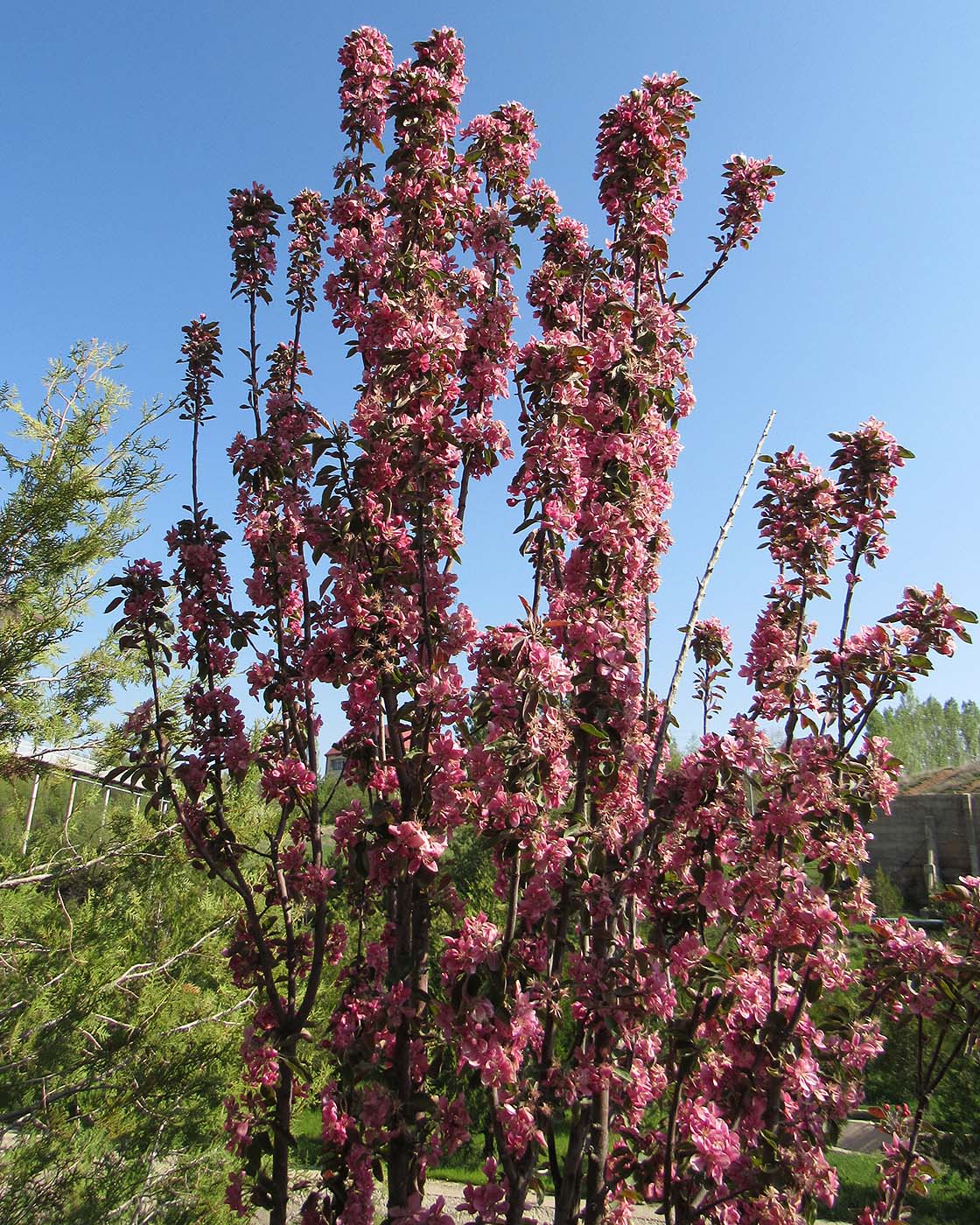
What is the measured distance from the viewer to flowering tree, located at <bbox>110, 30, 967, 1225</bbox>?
176 cm

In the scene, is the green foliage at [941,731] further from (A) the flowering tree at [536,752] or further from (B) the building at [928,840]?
(A) the flowering tree at [536,752]

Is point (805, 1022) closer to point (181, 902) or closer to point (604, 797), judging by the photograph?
point (604, 797)

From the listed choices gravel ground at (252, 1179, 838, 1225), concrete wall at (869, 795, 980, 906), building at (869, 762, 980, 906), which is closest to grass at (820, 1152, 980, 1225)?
gravel ground at (252, 1179, 838, 1225)

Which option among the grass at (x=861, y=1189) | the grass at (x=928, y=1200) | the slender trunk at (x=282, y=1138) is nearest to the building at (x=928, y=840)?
the grass at (x=861, y=1189)

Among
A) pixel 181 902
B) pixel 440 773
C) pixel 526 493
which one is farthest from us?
pixel 181 902

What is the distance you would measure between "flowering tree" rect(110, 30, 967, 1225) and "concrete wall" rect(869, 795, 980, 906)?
832 inches

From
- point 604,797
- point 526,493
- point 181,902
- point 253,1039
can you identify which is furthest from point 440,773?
point 181,902

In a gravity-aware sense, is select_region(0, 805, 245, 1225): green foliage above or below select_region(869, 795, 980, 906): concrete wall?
below

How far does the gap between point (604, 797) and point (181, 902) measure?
543 centimetres

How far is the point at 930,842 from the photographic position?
A: 21.0 m

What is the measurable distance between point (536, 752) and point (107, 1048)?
3730 millimetres

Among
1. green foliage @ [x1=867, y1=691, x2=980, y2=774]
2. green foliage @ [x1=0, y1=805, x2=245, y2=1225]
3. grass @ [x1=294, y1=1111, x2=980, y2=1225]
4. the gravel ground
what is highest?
green foliage @ [x1=867, y1=691, x2=980, y2=774]

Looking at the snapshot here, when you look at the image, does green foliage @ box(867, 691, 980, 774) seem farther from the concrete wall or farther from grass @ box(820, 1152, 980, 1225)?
grass @ box(820, 1152, 980, 1225)

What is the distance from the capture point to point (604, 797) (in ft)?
6.40
